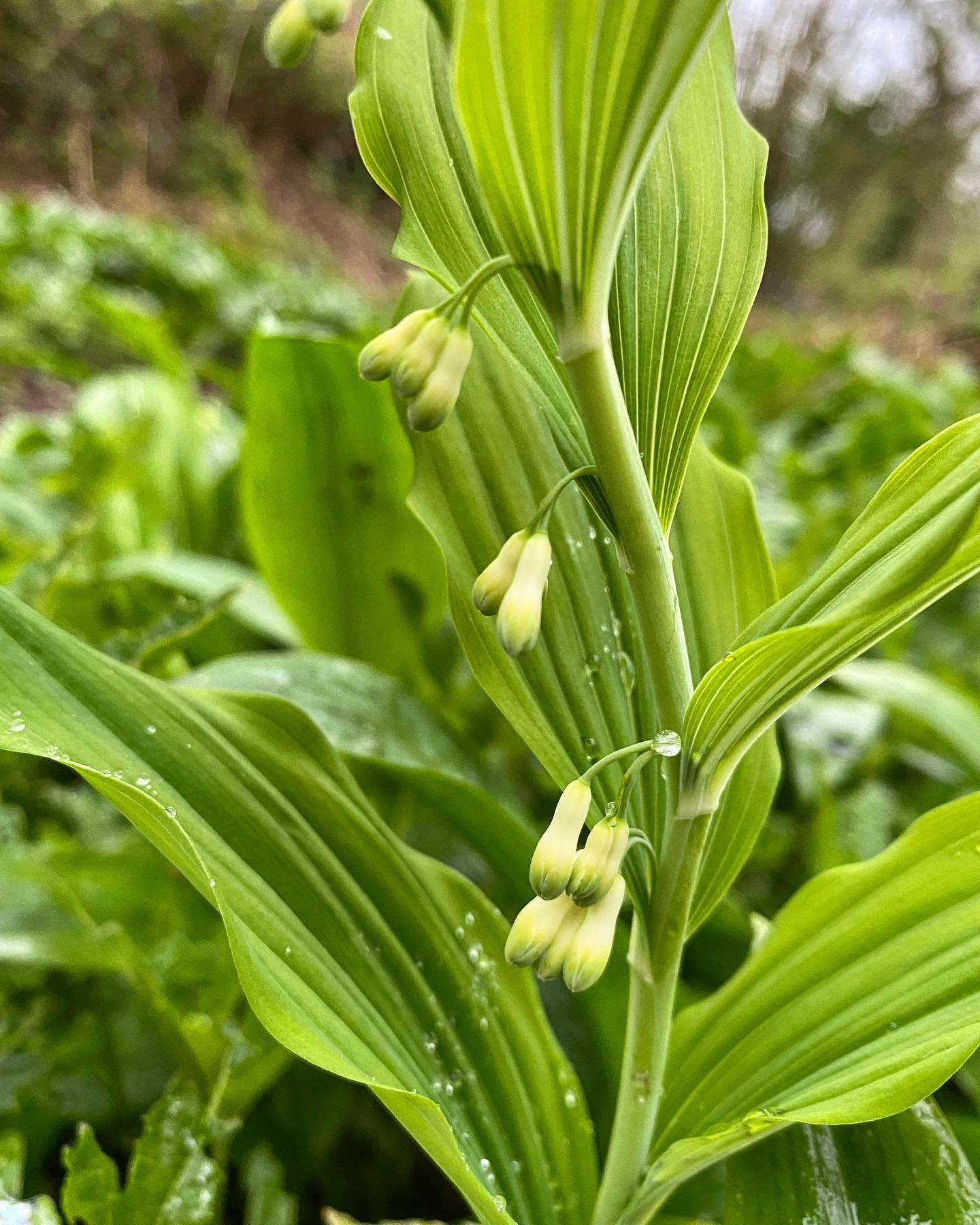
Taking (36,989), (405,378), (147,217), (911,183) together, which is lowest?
(36,989)

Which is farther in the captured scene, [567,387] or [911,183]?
[911,183]

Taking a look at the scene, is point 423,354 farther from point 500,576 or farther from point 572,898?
point 572,898

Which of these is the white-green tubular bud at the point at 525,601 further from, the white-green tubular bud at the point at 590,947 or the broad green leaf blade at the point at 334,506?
the broad green leaf blade at the point at 334,506

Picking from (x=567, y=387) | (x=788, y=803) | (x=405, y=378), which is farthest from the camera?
(x=788, y=803)

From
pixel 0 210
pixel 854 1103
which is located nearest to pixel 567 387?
pixel 854 1103

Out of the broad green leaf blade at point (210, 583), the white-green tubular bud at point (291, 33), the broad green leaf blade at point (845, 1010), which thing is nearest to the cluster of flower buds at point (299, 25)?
the white-green tubular bud at point (291, 33)

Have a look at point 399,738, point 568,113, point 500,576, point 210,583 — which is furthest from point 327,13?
point 210,583

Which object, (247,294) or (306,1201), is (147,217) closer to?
(247,294)

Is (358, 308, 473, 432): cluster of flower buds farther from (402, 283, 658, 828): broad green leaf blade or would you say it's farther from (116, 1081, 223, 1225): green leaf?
(116, 1081, 223, 1225): green leaf

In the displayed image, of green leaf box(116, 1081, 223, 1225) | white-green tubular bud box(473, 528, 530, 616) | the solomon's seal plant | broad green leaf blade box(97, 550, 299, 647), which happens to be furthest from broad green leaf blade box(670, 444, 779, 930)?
broad green leaf blade box(97, 550, 299, 647)
